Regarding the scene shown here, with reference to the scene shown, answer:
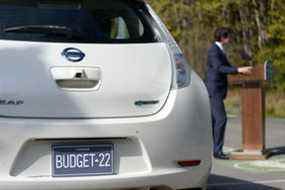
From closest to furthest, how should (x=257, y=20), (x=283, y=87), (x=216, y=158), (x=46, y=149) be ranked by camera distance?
1. (x=46, y=149)
2. (x=216, y=158)
3. (x=283, y=87)
4. (x=257, y=20)

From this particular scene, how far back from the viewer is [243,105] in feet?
35.6

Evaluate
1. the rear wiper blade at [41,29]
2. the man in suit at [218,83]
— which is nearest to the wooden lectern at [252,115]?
the man in suit at [218,83]

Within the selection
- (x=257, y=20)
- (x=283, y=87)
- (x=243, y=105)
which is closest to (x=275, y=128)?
(x=243, y=105)

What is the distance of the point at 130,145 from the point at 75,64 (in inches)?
24.8

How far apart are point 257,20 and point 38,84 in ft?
69.2

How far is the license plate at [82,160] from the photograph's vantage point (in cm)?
521

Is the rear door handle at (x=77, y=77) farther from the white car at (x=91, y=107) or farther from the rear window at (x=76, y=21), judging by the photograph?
the rear window at (x=76, y=21)

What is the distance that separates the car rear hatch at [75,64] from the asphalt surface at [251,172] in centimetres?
277

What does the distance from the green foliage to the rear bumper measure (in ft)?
63.2

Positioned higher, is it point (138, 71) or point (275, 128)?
point (138, 71)

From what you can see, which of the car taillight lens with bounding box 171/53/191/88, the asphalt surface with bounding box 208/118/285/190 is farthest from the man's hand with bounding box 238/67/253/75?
the car taillight lens with bounding box 171/53/191/88

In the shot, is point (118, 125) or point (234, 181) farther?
point (234, 181)

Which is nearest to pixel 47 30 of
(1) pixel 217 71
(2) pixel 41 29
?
(2) pixel 41 29

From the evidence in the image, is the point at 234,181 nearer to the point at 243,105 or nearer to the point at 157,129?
the point at 243,105
